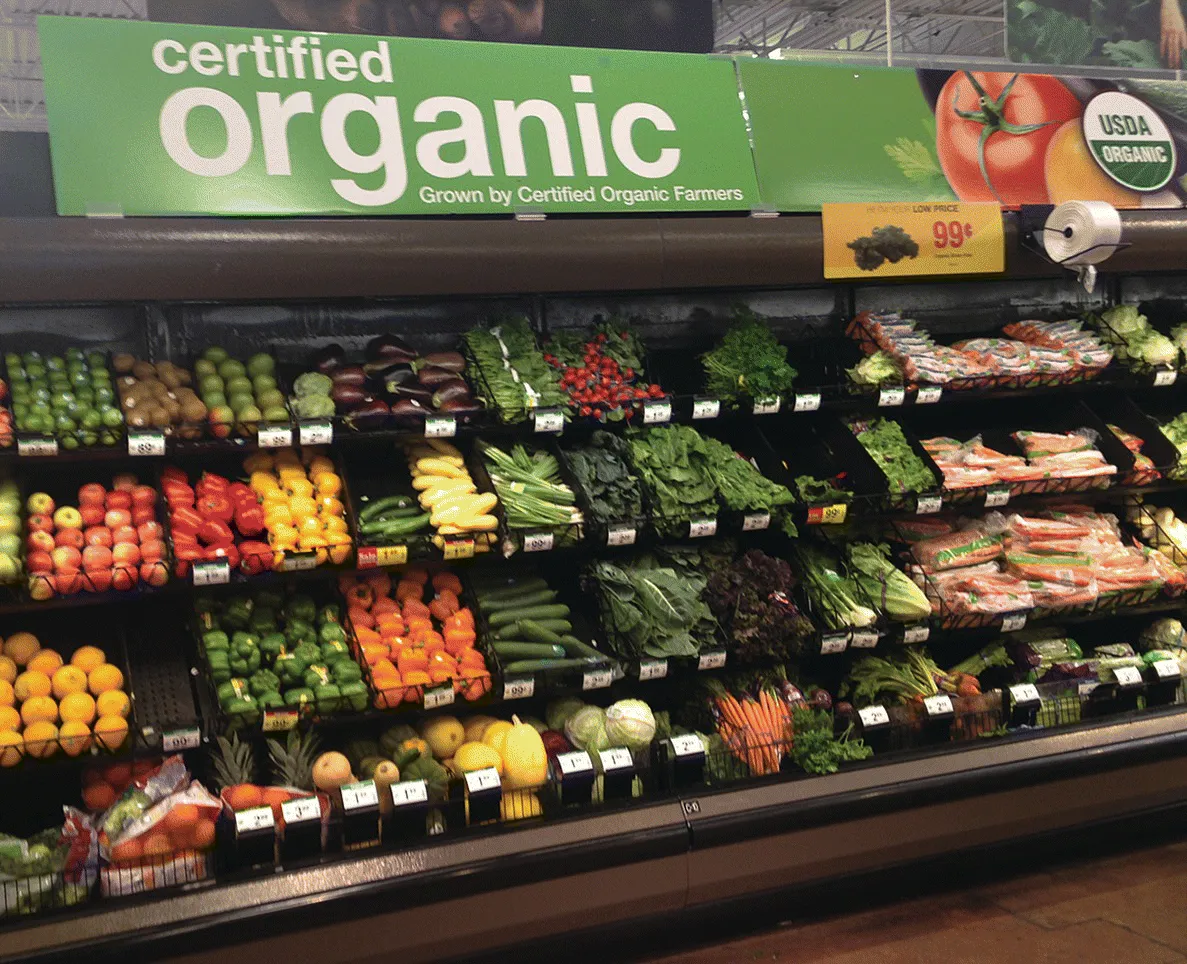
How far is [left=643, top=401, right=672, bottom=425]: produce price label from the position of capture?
13.5 ft

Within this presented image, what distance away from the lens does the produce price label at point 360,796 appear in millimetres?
3350

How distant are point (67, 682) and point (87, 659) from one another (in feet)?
0.37

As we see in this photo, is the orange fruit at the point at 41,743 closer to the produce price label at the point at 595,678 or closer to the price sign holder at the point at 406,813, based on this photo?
the price sign holder at the point at 406,813

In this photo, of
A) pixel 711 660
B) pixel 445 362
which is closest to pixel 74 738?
pixel 445 362

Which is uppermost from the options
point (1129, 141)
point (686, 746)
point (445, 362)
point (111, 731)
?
point (1129, 141)

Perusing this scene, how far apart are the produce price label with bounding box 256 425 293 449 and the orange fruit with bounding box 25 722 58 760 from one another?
1.06 meters

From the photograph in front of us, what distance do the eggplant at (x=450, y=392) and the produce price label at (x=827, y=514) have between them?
4.43ft

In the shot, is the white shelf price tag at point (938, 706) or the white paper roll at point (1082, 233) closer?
the white shelf price tag at point (938, 706)

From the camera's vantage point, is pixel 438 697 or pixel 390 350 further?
pixel 390 350

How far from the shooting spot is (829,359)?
476cm

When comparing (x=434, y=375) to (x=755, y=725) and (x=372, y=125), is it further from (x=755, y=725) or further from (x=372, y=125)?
(x=755, y=725)

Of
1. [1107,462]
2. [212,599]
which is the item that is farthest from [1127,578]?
[212,599]

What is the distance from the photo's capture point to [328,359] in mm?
4027

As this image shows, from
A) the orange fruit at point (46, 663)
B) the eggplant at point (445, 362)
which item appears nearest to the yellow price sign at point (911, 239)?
the eggplant at point (445, 362)
